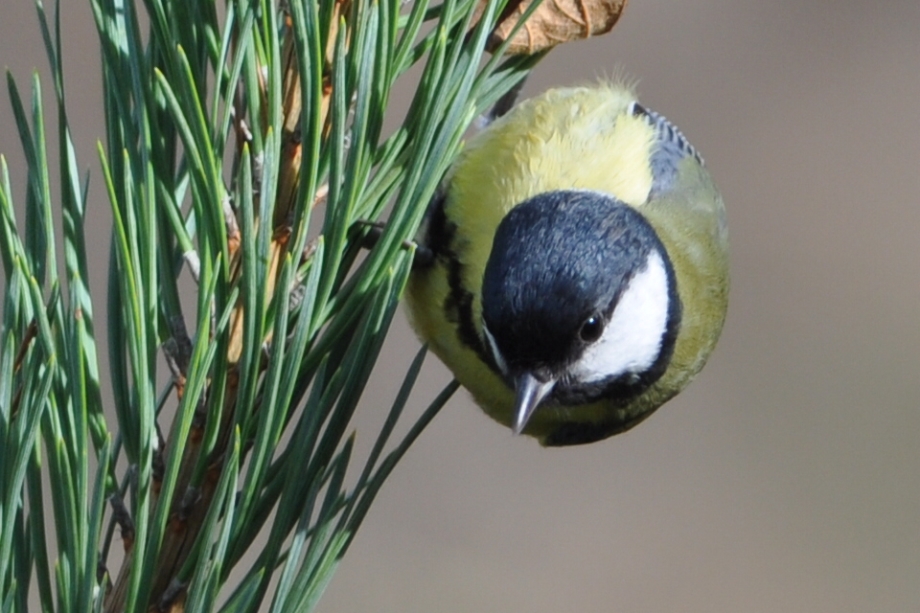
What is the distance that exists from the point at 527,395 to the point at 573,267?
0.38 feet

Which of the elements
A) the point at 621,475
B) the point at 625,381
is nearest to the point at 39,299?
the point at 625,381

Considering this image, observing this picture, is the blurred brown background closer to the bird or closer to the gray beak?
the bird

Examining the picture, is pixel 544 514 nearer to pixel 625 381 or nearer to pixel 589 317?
pixel 625 381

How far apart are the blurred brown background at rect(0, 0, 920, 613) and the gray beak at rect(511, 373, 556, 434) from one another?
3.67 feet

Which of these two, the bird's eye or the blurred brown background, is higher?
the bird's eye

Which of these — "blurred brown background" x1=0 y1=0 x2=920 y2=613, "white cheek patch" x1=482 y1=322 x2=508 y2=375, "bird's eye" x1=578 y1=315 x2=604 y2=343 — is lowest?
"blurred brown background" x1=0 y1=0 x2=920 y2=613

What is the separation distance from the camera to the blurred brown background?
7.03 ft

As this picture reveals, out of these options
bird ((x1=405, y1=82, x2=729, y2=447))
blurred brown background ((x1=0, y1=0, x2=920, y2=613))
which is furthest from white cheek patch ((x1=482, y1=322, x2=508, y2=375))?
blurred brown background ((x1=0, y1=0, x2=920, y2=613))

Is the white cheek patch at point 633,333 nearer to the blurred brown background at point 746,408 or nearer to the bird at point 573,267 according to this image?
the bird at point 573,267

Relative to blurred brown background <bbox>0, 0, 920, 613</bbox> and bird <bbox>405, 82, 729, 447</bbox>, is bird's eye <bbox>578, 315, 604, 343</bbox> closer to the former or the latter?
bird <bbox>405, 82, 729, 447</bbox>

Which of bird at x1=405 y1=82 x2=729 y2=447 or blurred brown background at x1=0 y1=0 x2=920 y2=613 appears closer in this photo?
bird at x1=405 y1=82 x2=729 y2=447

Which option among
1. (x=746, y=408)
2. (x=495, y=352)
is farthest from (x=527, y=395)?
(x=746, y=408)

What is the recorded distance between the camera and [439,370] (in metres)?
2.20

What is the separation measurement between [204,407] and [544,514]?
1742 mm
